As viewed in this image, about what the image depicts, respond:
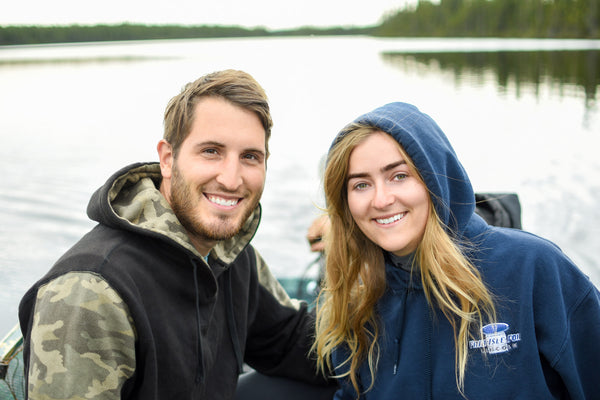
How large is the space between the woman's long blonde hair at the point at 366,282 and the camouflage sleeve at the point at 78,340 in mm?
824

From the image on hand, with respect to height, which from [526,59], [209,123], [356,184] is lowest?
[526,59]

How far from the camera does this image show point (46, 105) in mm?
25359

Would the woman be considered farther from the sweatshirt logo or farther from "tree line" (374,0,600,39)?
"tree line" (374,0,600,39)

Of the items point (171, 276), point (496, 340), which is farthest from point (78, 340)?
point (496, 340)

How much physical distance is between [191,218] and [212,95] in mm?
454

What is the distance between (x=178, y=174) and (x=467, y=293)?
3.62 feet

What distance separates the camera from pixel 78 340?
1445 mm

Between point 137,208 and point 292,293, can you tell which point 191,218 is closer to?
point 137,208

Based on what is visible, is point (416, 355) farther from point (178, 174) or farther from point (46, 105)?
Result: point (46, 105)

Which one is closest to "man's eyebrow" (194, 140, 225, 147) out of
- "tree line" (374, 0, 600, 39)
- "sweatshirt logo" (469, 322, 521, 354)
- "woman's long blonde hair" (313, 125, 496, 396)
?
"woman's long blonde hair" (313, 125, 496, 396)

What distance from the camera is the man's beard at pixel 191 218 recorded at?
189cm

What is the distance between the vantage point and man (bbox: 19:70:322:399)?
1.46 metres

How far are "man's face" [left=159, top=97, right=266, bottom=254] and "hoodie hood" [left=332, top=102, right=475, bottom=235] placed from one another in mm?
343

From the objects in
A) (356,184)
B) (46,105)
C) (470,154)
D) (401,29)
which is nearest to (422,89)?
(470,154)
